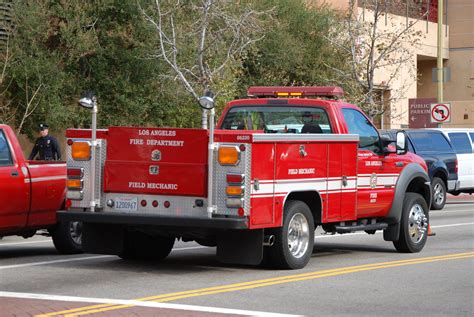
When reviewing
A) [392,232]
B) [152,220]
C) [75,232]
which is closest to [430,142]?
[392,232]

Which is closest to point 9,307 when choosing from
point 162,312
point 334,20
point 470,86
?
point 162,312

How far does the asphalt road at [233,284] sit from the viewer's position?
10.1m

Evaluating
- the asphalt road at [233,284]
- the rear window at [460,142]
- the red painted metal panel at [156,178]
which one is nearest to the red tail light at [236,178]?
the red painted metal panel at [156,178]

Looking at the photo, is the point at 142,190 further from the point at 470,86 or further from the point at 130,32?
the point at 470,86

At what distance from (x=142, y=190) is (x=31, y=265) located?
6.39ft

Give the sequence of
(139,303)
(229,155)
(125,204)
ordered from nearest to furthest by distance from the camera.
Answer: (139,303)
(229,155)
(125,204)

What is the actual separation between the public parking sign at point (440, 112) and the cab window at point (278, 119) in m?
21.2

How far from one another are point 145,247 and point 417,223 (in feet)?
14.2

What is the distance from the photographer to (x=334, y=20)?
1666 inches

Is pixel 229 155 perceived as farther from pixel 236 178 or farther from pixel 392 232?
pixel 392 232

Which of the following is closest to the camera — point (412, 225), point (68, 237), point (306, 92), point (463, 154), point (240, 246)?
point (240, 246)

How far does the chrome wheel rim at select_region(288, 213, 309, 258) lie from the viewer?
13.1 meters

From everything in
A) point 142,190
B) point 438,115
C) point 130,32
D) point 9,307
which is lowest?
point 9,307

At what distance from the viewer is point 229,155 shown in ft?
39.7
